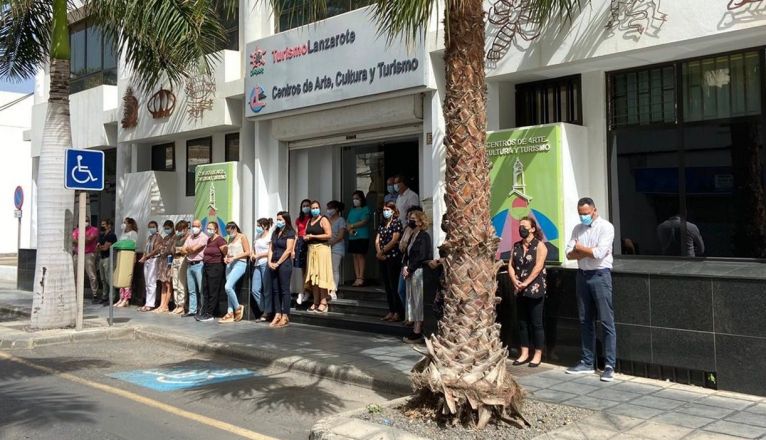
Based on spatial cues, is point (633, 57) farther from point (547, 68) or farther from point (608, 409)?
point (608, 409)

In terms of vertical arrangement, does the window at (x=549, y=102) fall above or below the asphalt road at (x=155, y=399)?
above

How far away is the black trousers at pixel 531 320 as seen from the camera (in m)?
8.31

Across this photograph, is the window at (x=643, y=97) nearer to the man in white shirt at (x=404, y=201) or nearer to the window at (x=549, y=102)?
the window at (x=549, y=102)

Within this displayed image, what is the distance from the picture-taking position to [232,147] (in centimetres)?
1501

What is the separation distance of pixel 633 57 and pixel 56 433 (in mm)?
7489

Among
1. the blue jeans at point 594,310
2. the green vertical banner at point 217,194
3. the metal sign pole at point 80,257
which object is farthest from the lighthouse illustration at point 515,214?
the metal sign pole at point 80,257

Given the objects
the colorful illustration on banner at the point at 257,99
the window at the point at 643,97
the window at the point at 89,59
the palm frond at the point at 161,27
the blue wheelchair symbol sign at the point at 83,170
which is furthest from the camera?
the window at the point at 89,59

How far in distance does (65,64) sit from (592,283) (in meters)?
9.67

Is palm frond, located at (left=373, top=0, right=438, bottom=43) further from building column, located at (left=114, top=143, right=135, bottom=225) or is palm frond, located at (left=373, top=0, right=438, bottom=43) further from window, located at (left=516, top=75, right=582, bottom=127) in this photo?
building column, located at (left=114, top=143, right=135, bottom=225)

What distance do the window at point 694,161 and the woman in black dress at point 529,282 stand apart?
53.6 inches

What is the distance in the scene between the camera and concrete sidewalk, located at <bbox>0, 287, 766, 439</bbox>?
225 inches

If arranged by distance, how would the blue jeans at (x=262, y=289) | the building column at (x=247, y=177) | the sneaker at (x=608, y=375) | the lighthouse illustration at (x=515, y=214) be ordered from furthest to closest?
1. the building column at (x=247, y=177)
2. the blue jeans at (x=262, y=289)
3. the lighthouse illustration at (x=515, y=214)
4. the sneaker at (x=608, y=375)

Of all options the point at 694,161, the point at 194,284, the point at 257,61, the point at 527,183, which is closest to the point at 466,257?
the point at 527,183

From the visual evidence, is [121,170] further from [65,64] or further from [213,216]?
[65,64]
